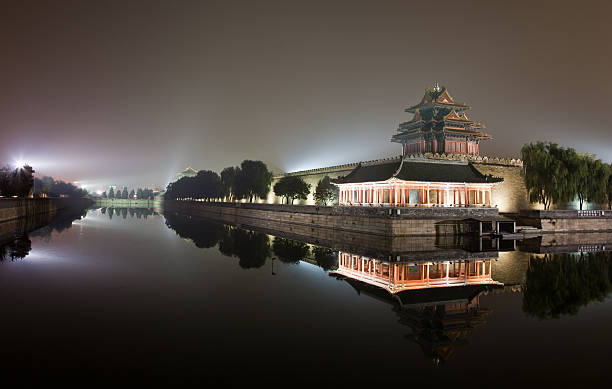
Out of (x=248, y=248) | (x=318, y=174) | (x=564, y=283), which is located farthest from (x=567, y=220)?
(x=318, y=174)

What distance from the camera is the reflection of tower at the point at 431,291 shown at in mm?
10242

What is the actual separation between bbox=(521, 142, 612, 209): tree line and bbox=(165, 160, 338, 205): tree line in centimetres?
1930

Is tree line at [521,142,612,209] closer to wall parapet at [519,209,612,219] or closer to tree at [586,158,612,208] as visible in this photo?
tree at [586,158,612,208]

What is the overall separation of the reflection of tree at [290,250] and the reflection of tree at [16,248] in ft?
42.4

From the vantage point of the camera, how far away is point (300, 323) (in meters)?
11.0

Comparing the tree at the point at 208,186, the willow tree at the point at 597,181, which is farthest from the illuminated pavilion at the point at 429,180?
the tree at the point at 208,186

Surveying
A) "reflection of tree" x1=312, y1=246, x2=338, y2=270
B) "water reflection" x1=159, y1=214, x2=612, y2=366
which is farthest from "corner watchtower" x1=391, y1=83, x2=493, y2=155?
"reflection of tree" x1=312, y1=246, x2=338, y2=270

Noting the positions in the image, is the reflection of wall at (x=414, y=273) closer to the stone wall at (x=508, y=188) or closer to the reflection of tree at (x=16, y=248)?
the reflection of tree at (x=16, y=248)

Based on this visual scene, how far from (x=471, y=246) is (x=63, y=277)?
22838 mm

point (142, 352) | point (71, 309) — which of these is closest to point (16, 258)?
point (71, 309)

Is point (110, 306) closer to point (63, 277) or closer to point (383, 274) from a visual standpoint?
point (63, 277)

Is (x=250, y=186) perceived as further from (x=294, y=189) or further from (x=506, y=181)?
(x=506, y=181)

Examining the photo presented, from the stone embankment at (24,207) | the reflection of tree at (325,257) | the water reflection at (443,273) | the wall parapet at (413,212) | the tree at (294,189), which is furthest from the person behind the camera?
the tree at (294,189)

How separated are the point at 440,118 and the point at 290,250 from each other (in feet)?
96.4
